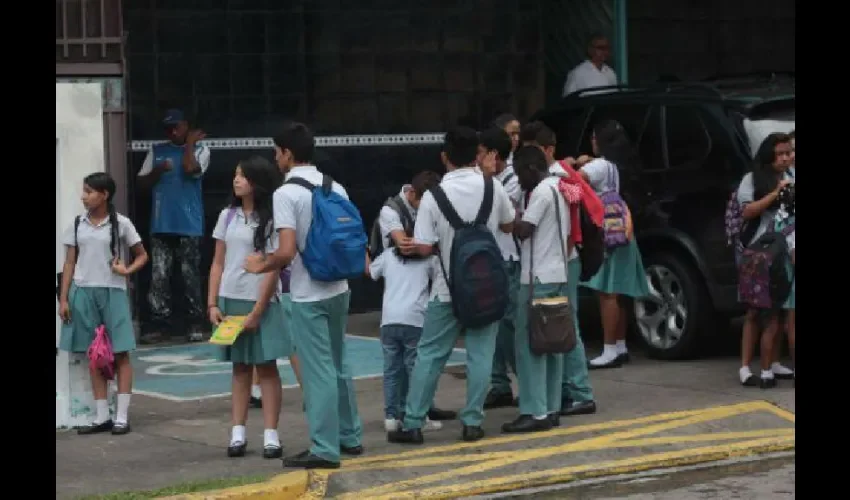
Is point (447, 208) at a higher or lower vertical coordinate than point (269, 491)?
higher

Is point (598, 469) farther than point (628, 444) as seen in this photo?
No

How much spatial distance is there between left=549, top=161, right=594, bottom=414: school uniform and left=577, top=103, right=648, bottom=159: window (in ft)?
7.75

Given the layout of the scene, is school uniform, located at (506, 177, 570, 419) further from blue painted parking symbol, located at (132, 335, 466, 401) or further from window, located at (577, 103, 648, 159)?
window, located at (577, 103, 648, 159)

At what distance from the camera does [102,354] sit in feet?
32.1

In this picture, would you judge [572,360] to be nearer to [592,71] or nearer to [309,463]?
[309,463]

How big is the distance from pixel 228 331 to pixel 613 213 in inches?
144

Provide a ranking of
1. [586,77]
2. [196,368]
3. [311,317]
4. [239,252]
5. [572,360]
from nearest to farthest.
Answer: [311,317] → [239,252] → [572,360] → [196,368] → [586,77]

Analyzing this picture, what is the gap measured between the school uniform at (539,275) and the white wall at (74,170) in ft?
8.50

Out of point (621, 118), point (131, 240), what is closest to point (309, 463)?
point (131, 240)

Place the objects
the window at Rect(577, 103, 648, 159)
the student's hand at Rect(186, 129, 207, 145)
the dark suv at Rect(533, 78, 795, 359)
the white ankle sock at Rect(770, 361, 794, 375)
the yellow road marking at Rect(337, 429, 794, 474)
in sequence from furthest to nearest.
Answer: the student's hand at Rect(186, 129, 207, 145), the window at Rect(577, 103, 648, 159), the dark suv at Rect(533, 78, 795, 359), the white ankle sock at Rect(770, 361, 794, 375), the yellow road marking at Rect(337, 429, 794, 474)

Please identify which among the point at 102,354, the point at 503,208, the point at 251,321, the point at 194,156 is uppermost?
the point at 194,156

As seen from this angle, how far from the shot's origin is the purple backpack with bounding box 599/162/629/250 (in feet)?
38.2

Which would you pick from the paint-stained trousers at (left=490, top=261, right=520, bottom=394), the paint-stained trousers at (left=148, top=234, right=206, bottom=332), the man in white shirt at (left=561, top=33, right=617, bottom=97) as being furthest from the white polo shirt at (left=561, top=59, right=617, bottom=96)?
the paint-stained trousers at (left=490, top=261, right=520, bottom=394)
